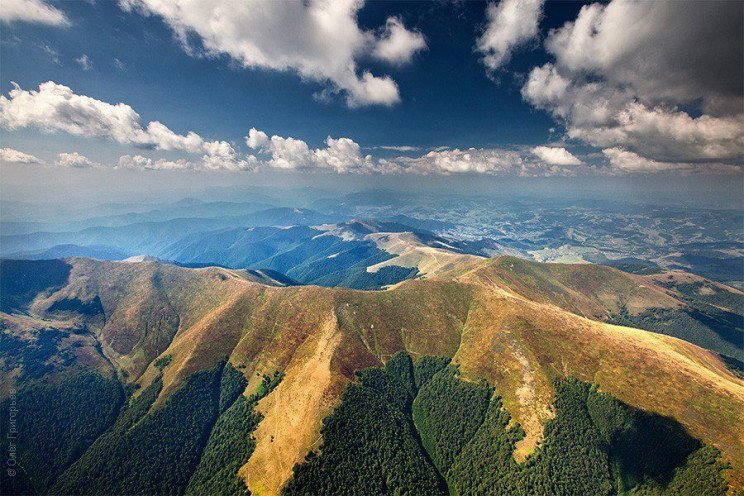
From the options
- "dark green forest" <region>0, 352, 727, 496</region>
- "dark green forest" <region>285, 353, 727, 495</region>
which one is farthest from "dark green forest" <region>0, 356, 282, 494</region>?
"dark green forest" <region>285, 353, 727, 495</region>

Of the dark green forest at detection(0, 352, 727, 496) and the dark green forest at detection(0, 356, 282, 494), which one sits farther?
the dark green forest at detection(0, 356, 282, 494)

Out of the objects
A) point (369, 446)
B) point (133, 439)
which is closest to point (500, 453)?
point (369, 446)

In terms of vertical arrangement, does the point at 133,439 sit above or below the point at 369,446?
below

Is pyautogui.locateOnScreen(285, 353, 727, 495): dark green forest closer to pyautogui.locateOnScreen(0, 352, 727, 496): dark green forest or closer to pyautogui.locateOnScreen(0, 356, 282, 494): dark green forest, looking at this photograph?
pyautogui.locateOnScreen(0, 352, 727, 496): dark green forest

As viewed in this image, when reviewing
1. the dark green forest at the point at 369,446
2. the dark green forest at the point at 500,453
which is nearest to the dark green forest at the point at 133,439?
the dark green forest at the point at 369,446

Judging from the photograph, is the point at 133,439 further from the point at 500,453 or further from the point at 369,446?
the point at 500,453

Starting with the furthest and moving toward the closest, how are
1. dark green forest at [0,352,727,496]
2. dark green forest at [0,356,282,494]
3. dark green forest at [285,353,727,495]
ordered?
dark green forest at [0,356,282,494], dark green forest at [0,352,727,496], dark green forest at [285,353,727,495]

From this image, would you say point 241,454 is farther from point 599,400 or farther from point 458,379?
point 599,400

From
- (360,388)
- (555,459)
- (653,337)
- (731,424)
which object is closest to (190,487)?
(360,388)

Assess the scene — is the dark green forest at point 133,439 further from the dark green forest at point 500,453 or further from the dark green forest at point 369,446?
the dark green forest at point 500,453
